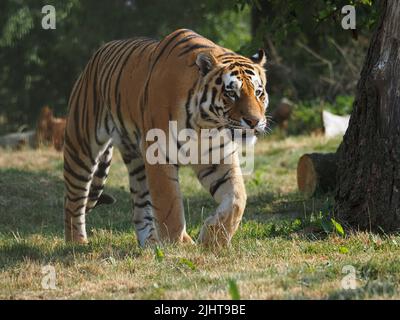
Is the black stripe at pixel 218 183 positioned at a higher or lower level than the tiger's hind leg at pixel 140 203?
higher

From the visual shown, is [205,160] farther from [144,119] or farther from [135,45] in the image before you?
[135,45]

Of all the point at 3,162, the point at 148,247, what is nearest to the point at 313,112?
the point at 3,162

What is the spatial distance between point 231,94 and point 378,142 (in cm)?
143

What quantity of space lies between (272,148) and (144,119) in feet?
25.9

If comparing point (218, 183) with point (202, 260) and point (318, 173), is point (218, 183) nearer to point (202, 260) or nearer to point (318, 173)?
point (202, 260)

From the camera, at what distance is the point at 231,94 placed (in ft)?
23.1

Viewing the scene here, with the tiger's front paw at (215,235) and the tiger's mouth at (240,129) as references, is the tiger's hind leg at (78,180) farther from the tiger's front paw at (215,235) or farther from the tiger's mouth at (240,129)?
the tiger's mouth at (240,129)

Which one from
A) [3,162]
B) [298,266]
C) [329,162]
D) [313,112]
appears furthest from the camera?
[313,112]

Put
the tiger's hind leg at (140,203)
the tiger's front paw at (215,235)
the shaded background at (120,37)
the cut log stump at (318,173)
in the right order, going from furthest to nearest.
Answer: the shaded background at (120,37), the cut log stump at (318,173), the tiger's hind leg at (140,203), the tiger's front paw at (215,235)

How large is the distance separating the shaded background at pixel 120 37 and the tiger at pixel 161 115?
7.52 meters

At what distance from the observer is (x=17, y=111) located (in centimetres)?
2227

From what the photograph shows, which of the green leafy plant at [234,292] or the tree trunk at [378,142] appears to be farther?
the tree trunk at [378,142]

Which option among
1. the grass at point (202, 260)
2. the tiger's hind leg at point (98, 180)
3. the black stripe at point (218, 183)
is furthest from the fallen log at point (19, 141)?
the black stripe at point (218, 183)

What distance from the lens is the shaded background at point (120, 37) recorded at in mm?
18484
